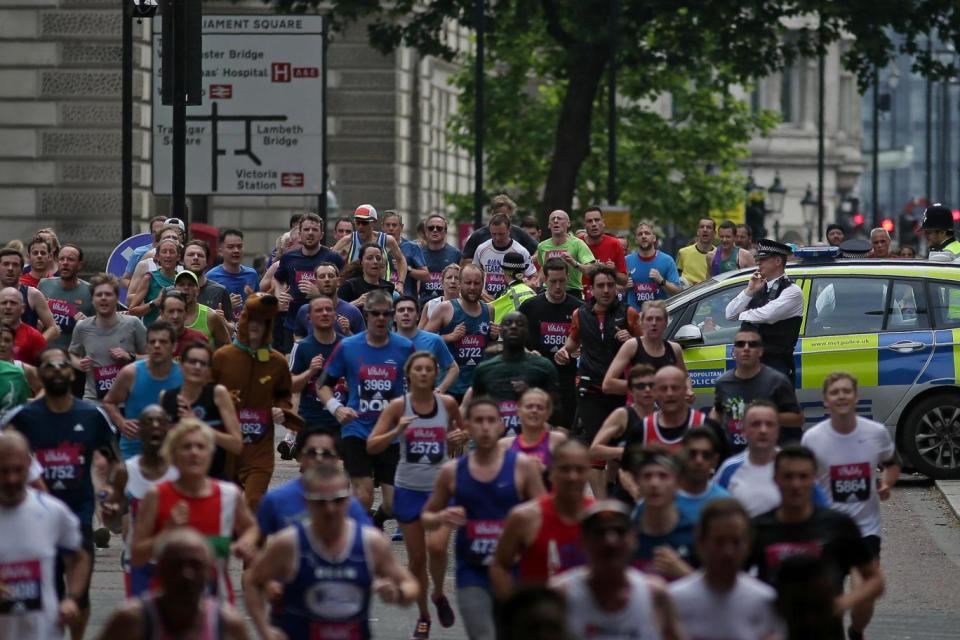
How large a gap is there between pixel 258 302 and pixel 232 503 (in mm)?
4088

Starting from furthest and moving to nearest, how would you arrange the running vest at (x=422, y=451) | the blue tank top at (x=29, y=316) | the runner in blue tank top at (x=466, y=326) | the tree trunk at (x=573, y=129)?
the tree trunk at (x=573, y=129)
the runner in blue tank top at (x=466, y=326)
the blue tank top at (x=29, y=316)
the running vest at (x=422, y=451)

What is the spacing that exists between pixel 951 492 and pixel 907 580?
3.46m

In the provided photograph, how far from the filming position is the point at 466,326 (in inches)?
665

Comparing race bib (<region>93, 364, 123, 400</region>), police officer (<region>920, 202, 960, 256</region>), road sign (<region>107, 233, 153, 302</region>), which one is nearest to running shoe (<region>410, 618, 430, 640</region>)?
race bib (<region>93, 364, 123, 400</region>)

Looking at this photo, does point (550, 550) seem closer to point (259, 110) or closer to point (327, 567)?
point (327, 567)

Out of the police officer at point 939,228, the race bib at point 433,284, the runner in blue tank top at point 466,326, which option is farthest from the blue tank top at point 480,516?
the police officer at point 939,228

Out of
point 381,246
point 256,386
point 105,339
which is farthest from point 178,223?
point 256,386

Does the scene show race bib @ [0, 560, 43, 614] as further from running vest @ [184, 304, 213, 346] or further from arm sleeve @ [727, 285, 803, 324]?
arm sleeve @ [727, 285, 803, 324]

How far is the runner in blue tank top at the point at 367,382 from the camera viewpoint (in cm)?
1365

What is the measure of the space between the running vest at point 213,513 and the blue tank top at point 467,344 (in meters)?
7.40

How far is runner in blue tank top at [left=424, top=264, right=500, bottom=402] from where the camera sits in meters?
16.8

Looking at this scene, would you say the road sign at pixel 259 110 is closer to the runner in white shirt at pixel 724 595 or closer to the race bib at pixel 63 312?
the race bib at pixel 63 312

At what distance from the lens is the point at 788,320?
16.1 meters

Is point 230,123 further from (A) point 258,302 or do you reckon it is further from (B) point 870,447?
(B) point 870,447
